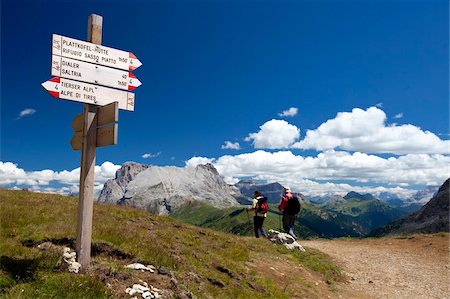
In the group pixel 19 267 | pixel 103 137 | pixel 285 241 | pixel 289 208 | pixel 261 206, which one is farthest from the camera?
pixel 289 208

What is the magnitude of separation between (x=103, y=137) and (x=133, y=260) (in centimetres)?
347

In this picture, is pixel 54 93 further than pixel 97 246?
No

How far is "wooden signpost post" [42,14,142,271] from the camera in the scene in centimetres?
806

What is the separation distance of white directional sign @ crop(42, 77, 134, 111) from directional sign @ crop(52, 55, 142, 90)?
0.41ft

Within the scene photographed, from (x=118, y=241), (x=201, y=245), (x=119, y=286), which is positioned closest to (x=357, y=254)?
(x=201, y=245)

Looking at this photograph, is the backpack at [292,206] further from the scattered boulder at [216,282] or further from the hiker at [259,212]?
the scattered boulder at [216,282]

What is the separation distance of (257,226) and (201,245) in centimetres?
784

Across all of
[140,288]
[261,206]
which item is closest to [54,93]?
[140,288]

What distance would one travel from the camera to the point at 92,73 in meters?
8.48

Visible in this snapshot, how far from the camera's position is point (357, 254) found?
22.0 metres

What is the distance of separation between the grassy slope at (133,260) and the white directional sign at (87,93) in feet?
12.1

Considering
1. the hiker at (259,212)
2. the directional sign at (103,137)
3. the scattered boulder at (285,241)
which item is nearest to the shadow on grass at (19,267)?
the directional sign at (103,137)

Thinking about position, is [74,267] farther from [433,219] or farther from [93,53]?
[433,219]

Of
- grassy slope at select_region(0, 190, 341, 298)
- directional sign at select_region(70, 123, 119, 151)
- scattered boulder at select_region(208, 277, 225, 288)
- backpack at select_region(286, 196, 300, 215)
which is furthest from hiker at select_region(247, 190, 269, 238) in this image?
directional sign at select_region(70, 123, 119, 151)
